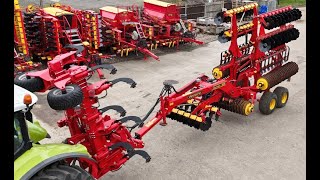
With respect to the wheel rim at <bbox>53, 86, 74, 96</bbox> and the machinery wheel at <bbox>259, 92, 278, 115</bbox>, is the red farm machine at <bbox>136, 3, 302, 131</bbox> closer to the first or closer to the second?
the machinery wheel at <bbox>259, 92, 278, 115</bbox>

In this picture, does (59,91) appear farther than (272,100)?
No

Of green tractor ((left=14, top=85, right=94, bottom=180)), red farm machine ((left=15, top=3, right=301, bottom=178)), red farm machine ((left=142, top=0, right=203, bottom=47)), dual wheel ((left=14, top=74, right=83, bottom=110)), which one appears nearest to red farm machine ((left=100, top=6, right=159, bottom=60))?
red farm machine ((left=142, top=0, right=203, bottom=47))

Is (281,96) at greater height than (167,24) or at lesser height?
lesser

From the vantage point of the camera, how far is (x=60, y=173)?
352cm

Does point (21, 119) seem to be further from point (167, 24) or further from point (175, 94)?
point (167, 24)

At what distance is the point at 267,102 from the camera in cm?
723

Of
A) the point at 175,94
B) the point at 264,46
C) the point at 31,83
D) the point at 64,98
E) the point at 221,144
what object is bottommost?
the point at 221,144

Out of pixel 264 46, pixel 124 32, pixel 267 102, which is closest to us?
pixel 264 46

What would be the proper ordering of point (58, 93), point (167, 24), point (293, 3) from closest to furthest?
point (58, 93)
point (167, 24)
point (293, 3)

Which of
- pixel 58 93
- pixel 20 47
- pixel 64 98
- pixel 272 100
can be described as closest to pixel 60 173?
pixel 64 98

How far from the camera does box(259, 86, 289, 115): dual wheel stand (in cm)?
725

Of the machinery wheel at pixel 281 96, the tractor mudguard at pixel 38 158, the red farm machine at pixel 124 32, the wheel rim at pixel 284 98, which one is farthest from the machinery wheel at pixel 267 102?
the red farm machine at pixel 124 32

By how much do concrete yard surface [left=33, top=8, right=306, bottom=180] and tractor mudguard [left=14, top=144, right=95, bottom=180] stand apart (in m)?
1.70

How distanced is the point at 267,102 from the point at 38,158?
5.09 m
